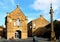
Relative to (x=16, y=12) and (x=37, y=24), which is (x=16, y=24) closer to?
(x=16, y=12)

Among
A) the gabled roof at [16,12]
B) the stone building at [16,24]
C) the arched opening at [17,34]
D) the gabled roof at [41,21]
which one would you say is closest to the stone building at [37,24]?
the gabled roof at [41,21]

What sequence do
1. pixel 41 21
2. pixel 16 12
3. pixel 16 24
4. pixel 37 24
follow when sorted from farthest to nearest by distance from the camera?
pixel 37 24
pixel 41 21
pixel 16 24
pixel 16 12

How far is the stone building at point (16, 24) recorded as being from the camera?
58775 mm

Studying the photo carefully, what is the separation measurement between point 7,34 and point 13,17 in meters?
5.53

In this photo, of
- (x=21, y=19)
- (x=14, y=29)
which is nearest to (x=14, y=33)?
(x=14, y=29)

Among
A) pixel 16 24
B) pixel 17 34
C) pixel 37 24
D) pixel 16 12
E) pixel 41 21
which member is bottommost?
pixel 17 34

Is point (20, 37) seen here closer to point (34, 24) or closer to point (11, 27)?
point (11, 27)

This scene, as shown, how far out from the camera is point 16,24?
59.6 meters

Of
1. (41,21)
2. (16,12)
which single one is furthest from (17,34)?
(41,21)

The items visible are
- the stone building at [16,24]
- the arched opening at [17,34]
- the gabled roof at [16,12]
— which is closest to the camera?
the stone building at [16,24]

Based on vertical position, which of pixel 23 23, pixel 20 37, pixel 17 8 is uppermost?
pixel 17 8

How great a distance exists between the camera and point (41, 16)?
70875 mm

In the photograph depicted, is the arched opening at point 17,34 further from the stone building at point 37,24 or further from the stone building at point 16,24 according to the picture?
the stone building at point 37,24

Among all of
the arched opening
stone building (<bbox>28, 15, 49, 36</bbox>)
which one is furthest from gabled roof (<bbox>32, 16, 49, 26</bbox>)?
the arched opening
